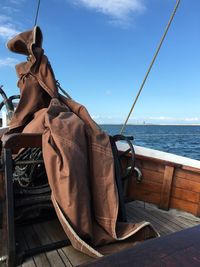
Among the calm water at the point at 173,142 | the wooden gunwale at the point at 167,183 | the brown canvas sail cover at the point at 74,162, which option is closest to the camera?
the brown canvas sail cover at the point at 74,162

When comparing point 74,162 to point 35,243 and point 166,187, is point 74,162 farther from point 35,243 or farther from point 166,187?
point 166,187

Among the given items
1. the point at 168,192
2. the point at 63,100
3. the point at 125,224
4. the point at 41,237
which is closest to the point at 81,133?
the point at 63,100

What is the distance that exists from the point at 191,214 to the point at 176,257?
2.16m

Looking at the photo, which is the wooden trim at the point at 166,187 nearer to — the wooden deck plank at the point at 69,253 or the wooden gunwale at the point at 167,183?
the wooden gunwale at the point at 167,183

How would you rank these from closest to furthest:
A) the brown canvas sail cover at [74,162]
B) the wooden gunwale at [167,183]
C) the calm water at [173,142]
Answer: the brown canvas sail cover at [74,162] < the wooden gunwale at [167,183] < the calm water at [173,142]

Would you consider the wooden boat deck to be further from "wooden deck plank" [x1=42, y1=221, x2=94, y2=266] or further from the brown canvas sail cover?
the brown canvas sail cover

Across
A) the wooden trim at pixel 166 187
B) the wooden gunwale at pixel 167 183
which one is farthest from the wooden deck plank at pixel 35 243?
the wooden trim at pixel 166 187

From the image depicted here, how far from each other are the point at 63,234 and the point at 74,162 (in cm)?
70

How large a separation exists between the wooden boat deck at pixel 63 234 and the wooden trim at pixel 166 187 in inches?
3.1

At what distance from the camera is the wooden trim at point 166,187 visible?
98.7 inches

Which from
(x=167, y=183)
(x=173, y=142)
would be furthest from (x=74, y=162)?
(x=173, y=142)

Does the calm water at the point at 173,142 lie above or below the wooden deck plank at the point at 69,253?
below

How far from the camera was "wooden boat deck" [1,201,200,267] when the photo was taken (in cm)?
163

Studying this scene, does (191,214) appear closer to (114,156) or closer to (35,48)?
(114,156)
